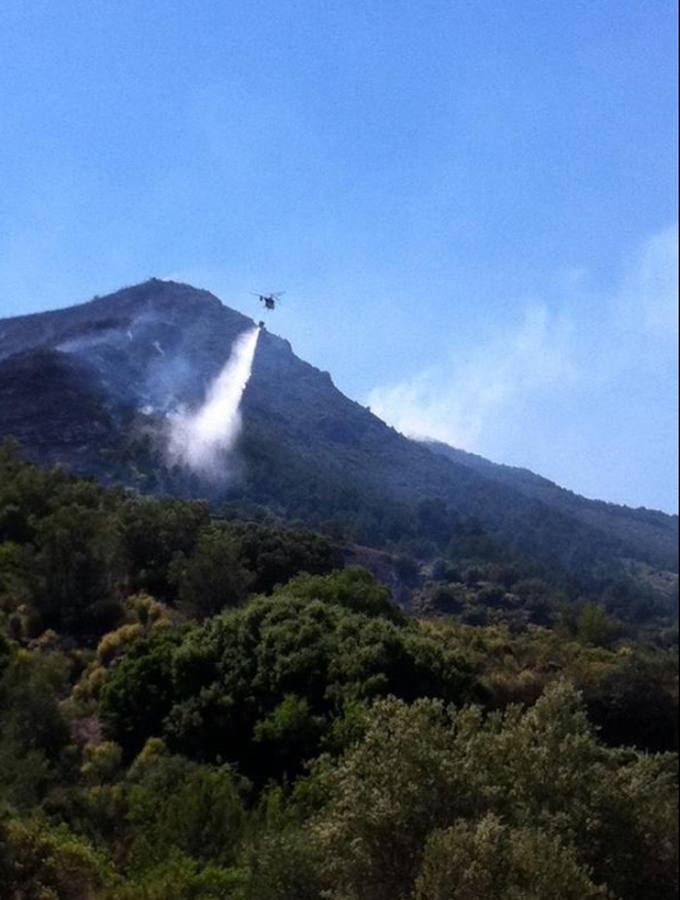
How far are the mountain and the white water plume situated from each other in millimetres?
479

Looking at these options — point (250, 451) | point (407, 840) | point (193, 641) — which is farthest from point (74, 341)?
point (407, 840)

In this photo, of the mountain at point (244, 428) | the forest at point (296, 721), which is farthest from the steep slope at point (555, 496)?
the forest at point (296, 721)

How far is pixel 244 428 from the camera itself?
4559cm

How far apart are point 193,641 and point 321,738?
18.7ft

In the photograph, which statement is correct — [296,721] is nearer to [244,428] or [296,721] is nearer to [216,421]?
[244,428]

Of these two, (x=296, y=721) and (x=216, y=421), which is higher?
(x=216, y=421)

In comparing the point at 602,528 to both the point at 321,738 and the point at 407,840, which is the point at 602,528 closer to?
the point at 321,738

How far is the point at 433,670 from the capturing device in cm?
2481

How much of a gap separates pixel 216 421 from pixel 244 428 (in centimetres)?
117

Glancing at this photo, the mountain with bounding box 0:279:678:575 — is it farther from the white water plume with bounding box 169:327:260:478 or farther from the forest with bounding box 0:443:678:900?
the forest with bounding box 0:443:678:900

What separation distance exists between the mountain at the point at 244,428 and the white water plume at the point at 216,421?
48cm

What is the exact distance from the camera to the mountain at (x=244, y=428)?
4269 cm

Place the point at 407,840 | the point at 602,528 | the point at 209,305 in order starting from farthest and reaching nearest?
the point at 602,528 → the point at 209,305 → the point at 407,840

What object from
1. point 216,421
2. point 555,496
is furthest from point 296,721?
point 555,496
